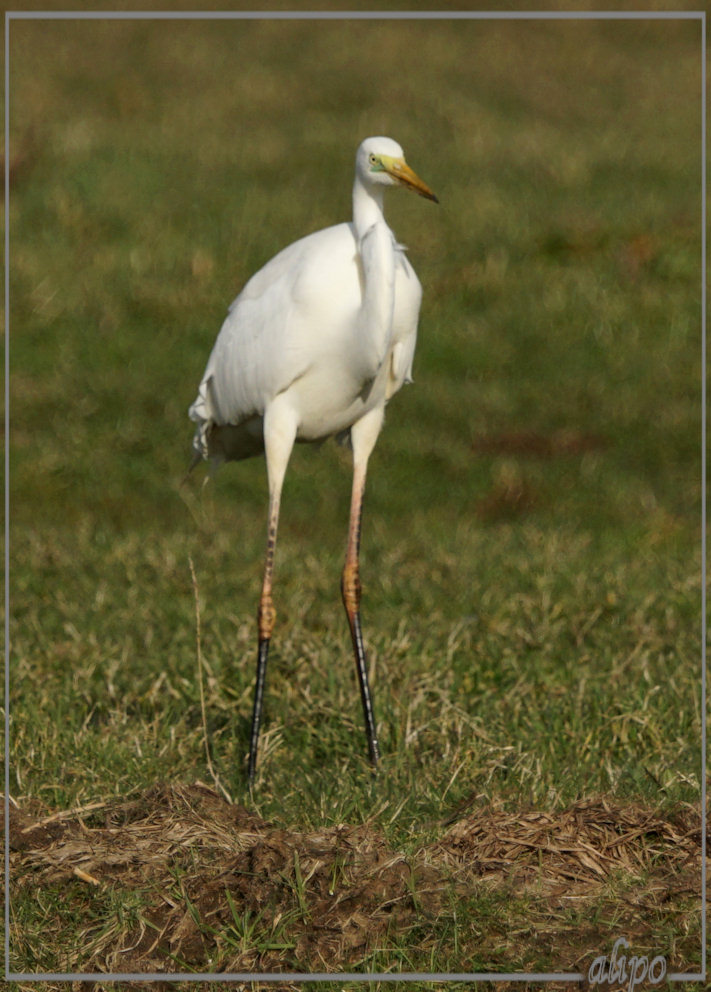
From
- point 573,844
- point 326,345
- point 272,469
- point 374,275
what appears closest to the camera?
point 573,844

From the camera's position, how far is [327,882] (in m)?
3.68

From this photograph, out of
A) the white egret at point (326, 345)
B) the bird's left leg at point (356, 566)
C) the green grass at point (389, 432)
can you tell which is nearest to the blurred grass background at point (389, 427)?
the green grass at point (389, 432)

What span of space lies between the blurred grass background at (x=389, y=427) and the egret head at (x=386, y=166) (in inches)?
73.2

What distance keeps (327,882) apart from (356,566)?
1841 millimetres

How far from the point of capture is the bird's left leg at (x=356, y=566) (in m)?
4.89

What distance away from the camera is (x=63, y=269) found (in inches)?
410

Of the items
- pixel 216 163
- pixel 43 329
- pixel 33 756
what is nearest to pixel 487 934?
pixel 33 756

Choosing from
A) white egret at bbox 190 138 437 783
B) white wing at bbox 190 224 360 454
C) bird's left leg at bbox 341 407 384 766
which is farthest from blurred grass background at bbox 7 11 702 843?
white wing at bbox 190 224 360 454

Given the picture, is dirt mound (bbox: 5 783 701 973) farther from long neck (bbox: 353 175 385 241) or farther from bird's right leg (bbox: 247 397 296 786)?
→ long neck (bbox: 353 175 385 241)

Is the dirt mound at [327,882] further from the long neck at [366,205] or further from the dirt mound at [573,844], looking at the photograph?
the long neck at [366,205]

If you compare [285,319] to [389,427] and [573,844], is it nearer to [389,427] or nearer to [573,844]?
[573,844]

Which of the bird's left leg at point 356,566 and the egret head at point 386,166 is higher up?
the egret head at point 386,166

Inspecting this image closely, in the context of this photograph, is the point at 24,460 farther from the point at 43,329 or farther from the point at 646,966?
the point at 646,966

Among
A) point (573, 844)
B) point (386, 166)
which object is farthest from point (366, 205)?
point (573, 844)
